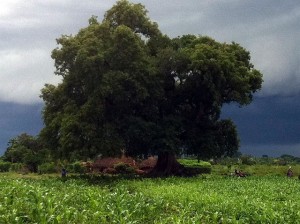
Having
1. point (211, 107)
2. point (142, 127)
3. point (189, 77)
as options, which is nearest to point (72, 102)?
point (142, 127)

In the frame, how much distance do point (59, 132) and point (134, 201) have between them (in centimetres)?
1945

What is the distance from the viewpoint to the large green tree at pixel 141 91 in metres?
37.7

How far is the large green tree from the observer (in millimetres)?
37688

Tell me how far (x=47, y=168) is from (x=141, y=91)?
74.4 ft

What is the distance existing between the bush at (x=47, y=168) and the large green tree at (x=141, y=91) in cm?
1592

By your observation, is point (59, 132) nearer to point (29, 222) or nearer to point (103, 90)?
point (103, 90)

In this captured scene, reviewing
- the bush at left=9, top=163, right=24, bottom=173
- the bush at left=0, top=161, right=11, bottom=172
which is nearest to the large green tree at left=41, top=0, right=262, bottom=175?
the bush at left=9, top=163, right=24, bottom=173

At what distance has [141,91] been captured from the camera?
127ft

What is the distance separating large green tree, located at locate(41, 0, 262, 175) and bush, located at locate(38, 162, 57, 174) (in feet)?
52.2

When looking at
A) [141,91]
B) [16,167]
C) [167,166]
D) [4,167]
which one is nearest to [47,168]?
[16,167]

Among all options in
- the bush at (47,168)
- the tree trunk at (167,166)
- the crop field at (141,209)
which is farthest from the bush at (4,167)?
the crop field at (141,209)

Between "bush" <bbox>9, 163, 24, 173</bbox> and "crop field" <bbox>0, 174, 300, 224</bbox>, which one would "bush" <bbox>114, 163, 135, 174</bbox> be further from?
"crop field" <bbox>0, 174, 300, 224</bbox>

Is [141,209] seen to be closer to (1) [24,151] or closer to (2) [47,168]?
(2) [47,168]

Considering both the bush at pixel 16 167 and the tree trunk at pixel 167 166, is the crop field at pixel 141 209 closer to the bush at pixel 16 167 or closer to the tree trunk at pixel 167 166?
the tree trunk at pixel 167 166
